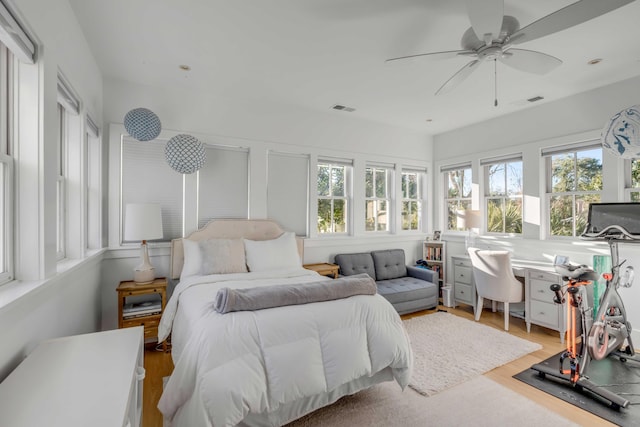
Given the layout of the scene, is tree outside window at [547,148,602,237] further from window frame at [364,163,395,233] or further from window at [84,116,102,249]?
window at [84,116,102,249]

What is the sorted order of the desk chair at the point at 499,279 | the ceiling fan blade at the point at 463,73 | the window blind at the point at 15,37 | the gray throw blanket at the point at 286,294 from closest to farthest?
the window blind at the point at 15,37
the gray throw blanket at the point at 286,294
the ceiling fan blade at the point at 463,73
the desk chair at the point at 499,279

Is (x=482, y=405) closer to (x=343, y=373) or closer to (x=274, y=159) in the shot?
(x=343, y=373)

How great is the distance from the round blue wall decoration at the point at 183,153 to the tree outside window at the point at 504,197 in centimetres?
419

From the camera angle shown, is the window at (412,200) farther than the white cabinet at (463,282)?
Yes

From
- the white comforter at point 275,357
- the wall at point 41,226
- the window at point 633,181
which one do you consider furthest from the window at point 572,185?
the wall at point 41,226

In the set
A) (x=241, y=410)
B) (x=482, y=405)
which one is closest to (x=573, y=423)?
(x=482, y=405)

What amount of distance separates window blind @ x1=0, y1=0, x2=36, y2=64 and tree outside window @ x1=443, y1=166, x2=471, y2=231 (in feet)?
17.1

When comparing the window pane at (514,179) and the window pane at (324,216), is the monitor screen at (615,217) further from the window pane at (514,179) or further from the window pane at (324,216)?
the window pane at (324,216)

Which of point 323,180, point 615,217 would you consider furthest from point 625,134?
point 323,180

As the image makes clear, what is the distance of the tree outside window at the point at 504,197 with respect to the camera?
436cm

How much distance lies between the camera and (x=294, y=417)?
190 centimetres

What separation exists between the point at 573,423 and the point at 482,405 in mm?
542

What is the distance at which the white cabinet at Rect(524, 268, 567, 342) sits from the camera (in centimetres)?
339

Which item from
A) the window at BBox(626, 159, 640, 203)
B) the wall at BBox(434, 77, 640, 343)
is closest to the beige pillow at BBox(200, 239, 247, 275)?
the wall at BBox(434, 77, 640, 343)
